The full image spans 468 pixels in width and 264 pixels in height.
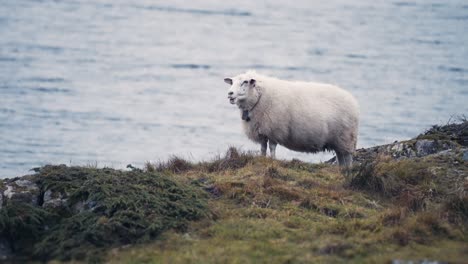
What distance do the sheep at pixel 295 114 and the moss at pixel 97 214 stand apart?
4.16m

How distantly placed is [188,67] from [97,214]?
5520 cm

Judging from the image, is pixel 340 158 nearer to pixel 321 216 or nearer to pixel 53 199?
pixel 321 216

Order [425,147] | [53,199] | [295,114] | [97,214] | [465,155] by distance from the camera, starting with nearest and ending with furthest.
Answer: [97,214] < [53,199] < [465,155] < [295,114] < [425,147]

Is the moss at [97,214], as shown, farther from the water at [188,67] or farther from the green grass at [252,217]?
the water at [188,67]

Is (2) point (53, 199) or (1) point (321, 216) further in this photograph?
(1) point (321, 216)

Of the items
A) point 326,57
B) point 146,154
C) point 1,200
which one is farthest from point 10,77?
point 1,200

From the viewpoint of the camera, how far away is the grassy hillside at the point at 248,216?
10250mm

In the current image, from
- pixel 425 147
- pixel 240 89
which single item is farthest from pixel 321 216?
pixel 425 147

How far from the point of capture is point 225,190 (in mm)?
12625

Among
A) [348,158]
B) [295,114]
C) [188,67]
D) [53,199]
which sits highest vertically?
[188,67]

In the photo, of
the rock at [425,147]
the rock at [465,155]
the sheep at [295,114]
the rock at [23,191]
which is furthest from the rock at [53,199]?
the rock at [425,147]

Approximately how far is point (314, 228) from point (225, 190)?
200 centimetres

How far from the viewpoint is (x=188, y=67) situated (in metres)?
65.9

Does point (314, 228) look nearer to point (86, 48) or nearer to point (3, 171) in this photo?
point (3, 171)
